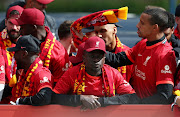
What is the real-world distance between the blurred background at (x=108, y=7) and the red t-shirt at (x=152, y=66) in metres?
2.28

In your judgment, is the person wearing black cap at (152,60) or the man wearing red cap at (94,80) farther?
the man wearing red cap at (94,80)

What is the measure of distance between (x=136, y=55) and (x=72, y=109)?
0.97 m

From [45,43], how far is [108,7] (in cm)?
457

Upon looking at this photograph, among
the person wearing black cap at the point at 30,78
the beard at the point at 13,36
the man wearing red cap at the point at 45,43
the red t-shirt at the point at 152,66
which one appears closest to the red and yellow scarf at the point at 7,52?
the beard at the point at 13,36

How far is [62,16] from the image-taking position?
8445 millimetres

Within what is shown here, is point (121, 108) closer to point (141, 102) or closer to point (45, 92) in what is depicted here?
point (141, 102)

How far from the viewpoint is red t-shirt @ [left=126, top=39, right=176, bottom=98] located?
3352mm

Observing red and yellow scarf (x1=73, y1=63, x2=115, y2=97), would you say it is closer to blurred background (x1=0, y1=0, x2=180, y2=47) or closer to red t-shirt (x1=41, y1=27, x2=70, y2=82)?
red t-shirt (x1=41, y1=27, x2=70, y2=82)

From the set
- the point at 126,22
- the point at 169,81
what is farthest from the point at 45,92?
the point at 126,22

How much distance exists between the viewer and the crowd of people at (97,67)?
10.9 ft

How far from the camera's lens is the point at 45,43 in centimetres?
412

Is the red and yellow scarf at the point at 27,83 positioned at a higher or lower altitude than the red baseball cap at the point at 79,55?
lower

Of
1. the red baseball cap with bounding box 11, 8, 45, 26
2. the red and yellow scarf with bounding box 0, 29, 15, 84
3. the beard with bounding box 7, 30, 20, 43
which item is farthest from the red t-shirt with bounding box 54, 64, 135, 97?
the beard with bounding box 7, 30, 20, 43

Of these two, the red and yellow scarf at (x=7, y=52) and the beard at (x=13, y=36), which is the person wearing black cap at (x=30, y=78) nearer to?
the red and yellow scarf at (x=7, y=52)
